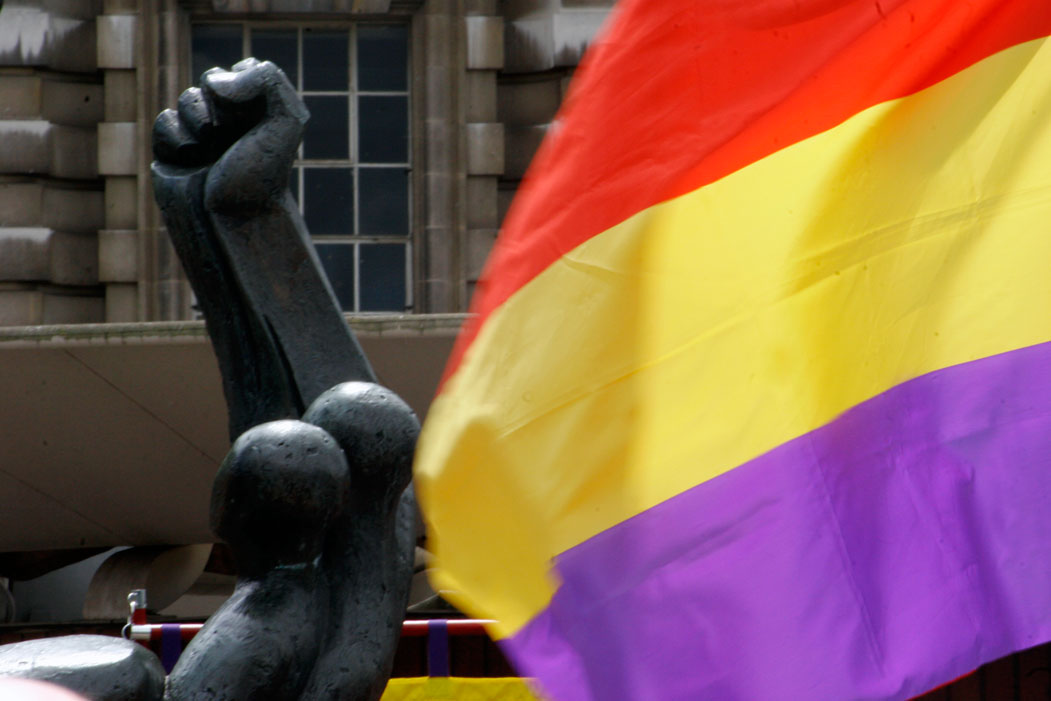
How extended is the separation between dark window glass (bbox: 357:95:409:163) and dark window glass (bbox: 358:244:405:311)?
1.87ft

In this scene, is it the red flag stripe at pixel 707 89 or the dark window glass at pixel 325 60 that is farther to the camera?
the dark window glass at pixel 325 60

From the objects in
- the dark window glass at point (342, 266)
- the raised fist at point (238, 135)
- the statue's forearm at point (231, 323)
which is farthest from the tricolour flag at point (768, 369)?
the dark window glass at point (342, 266)

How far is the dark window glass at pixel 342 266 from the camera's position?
35.7ft

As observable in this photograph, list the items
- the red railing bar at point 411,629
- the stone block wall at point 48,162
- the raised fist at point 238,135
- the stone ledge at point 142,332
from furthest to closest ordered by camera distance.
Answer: the stone block wall at point 48,162
the stone ledge at point 142,332
the red railing bar at point 411,629
the raised fist at point 238,135

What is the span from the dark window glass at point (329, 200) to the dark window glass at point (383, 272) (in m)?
0.21

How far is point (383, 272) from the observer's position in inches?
431

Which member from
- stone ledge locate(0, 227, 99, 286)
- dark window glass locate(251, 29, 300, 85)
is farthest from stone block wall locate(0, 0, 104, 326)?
dark window glass locate(251, 29, 300, 85)

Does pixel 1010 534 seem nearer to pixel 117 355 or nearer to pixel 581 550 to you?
pixel 581 550

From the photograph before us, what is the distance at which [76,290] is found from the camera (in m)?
10.8

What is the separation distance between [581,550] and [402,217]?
305 inches

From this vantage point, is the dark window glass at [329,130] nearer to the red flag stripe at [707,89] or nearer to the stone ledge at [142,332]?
the stone ledge at [142,332]

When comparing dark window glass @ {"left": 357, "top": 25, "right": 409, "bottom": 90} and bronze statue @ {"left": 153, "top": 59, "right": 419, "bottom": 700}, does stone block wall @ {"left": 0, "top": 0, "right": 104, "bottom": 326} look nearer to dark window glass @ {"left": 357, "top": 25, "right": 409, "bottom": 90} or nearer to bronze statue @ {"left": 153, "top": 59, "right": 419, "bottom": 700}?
dark window glass @ {"left": 357, "top": 25, "right": 409, "bottom": 90}

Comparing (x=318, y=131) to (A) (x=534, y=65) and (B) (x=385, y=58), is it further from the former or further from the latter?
(A) (x=534, y=65)

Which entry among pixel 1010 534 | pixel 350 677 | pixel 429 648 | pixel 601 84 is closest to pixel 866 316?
pixel 1010 534
